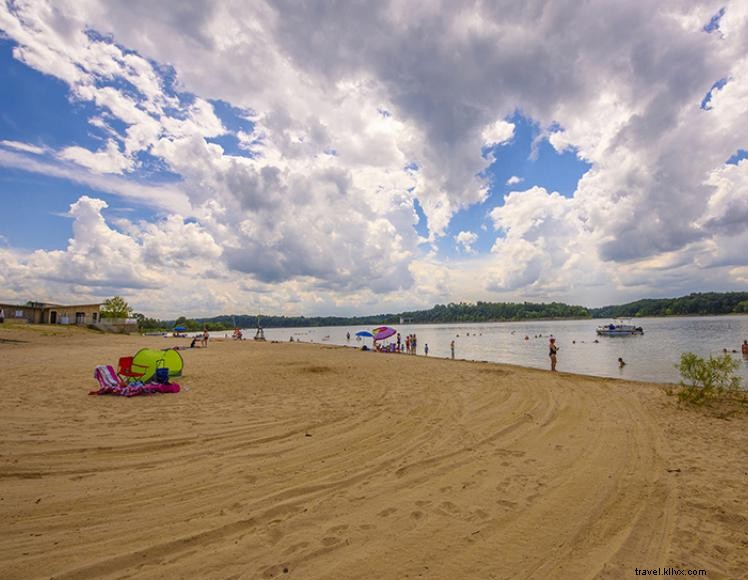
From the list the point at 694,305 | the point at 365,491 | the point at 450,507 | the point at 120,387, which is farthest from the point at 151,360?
the point at 694,305

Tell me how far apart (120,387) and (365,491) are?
31.4 feet

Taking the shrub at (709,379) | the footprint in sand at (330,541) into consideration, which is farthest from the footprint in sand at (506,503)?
the shrub at (709,379)

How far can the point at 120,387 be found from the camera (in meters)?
10.9

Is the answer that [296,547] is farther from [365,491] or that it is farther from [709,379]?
[709,379]

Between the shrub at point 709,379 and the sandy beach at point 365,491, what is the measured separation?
52.9 inches

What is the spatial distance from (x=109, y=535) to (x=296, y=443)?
10.6 ft

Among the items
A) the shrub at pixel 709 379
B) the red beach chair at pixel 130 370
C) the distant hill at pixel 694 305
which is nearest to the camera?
the shrub at pixel 709 379

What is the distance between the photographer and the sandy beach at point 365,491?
3.27m

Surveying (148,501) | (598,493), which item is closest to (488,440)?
(598,493)

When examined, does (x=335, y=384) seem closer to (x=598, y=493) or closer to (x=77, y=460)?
(x=77, y=460)

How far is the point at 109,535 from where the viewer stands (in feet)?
11.5

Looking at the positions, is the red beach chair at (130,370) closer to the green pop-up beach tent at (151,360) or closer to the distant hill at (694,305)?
the green pop-up beach tent at (151,360)

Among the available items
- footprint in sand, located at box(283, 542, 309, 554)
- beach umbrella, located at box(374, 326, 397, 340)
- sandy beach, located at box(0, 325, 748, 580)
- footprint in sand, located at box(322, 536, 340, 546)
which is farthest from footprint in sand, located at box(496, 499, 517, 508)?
beach umbrella, located at box(374, 326, 397, 340)

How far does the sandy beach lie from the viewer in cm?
327
